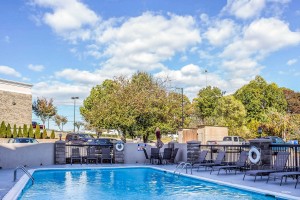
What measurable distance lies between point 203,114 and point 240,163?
37698 millimetres

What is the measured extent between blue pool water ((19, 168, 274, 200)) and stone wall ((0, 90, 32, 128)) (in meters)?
27.3

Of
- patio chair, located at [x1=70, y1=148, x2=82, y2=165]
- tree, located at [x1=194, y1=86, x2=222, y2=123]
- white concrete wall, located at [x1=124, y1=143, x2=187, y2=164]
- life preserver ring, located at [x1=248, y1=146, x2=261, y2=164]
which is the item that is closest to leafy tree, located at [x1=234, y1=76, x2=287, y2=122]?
tree, located at [x1=194, y1=86, x2=222, y2=123]

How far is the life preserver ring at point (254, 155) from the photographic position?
1339cm

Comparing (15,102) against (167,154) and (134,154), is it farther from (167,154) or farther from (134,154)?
(167,154)

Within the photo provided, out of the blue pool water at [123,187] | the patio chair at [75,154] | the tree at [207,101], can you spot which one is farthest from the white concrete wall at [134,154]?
the tree at [207,101]

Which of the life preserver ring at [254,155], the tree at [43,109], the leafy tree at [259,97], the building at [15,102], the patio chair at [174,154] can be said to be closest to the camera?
the life preserver ring at [254,155]

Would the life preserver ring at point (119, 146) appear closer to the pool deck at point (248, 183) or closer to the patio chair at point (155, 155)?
the patio chair at point (155, 155)

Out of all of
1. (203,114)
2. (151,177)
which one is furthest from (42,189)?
(203,114)

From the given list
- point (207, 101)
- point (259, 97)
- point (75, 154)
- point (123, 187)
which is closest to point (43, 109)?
point (207, 101)

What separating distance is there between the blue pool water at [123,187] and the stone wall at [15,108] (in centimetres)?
2735

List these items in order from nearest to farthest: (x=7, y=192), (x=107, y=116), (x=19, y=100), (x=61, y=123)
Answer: (x=7, y=192) → (x=107, y=116) → (x=19, y=100) → (x=61, y=123)

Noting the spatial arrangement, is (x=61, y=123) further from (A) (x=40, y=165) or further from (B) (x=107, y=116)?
(A) (x=40, y=165)

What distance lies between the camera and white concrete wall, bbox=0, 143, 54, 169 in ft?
57.6

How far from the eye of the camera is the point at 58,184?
1317 cm
